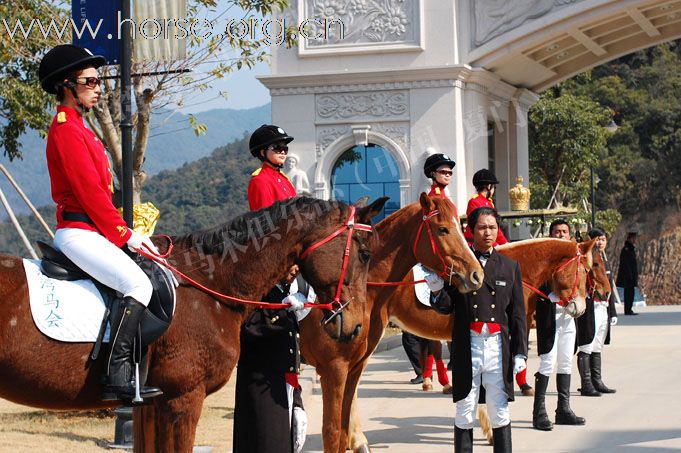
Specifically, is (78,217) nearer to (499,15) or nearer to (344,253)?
(344,253)

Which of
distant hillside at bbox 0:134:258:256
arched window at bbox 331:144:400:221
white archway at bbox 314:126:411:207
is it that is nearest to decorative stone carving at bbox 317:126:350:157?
white archway at bbox 314:126:411:207

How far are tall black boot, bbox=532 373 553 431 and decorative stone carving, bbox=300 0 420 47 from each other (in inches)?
540

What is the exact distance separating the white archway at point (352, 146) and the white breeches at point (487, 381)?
51.7 ft

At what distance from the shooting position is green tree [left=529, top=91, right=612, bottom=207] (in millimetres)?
34625

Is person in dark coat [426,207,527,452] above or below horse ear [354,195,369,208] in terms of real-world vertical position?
below

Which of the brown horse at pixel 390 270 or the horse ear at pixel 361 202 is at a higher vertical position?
the horse ear at pixel 361 202

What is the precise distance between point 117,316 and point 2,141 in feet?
35.6

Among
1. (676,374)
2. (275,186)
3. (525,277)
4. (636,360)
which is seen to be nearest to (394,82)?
(636,360)

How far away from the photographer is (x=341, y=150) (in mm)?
23578

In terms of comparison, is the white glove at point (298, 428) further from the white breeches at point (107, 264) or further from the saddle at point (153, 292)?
the white breeches at point (107, 264)

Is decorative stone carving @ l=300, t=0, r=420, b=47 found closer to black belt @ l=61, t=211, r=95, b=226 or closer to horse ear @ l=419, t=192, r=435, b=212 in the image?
horse ear @ l=419, t=192, r=435, b=212

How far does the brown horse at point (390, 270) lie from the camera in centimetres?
764

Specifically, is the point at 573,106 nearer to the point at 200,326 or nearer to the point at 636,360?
the point at 636,360

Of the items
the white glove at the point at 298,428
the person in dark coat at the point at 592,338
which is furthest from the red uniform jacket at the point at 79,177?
the person in dark coat at the point at 592,338
